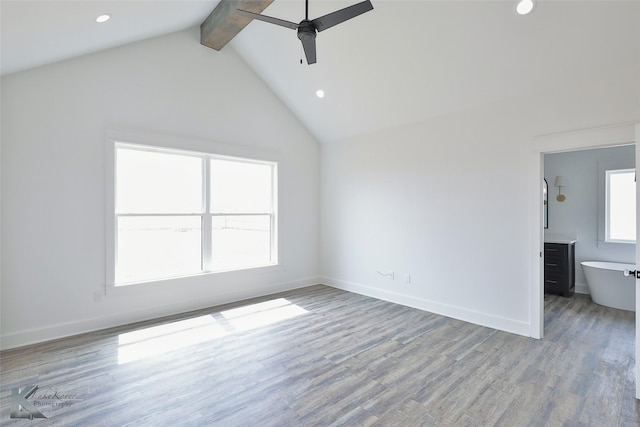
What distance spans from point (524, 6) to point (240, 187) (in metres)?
4.17

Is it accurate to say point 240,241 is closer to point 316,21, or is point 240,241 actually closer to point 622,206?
point 316,21

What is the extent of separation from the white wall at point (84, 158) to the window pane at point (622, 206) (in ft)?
19.4

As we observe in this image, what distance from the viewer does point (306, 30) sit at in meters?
2.46

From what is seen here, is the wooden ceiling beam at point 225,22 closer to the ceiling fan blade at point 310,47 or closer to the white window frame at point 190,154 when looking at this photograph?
the ceiling fan blade at point 310,47

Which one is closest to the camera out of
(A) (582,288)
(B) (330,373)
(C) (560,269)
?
(B) (330,373)

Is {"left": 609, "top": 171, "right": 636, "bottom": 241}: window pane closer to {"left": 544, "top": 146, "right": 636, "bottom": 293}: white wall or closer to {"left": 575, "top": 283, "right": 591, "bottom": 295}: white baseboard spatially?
{"left": 544, "top": 146, "right": 636, "bottom": 293}: white wall

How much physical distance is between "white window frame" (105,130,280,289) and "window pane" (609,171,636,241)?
5.40 m

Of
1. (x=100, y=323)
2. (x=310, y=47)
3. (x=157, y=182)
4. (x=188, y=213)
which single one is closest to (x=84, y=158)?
(x=157, y=182)

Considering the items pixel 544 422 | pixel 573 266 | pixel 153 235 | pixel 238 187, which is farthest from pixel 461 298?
pixel 153 235

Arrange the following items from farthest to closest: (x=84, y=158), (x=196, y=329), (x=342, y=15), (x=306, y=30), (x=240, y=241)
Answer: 1. (x=240, y=241)
2. (x=196, y=329)
3. (x=84, y=158)
4. (x=306, y=30)
5. (x=342, y=15)

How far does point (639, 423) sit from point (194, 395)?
3.14 meters

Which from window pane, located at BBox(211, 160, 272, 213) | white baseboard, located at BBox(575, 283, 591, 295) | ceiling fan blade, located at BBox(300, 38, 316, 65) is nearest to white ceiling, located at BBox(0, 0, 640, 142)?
ceiling fan blade, located at BBox(300, 38, 316, 65)

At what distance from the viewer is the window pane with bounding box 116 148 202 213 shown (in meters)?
4.05

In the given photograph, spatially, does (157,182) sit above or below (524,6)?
below
